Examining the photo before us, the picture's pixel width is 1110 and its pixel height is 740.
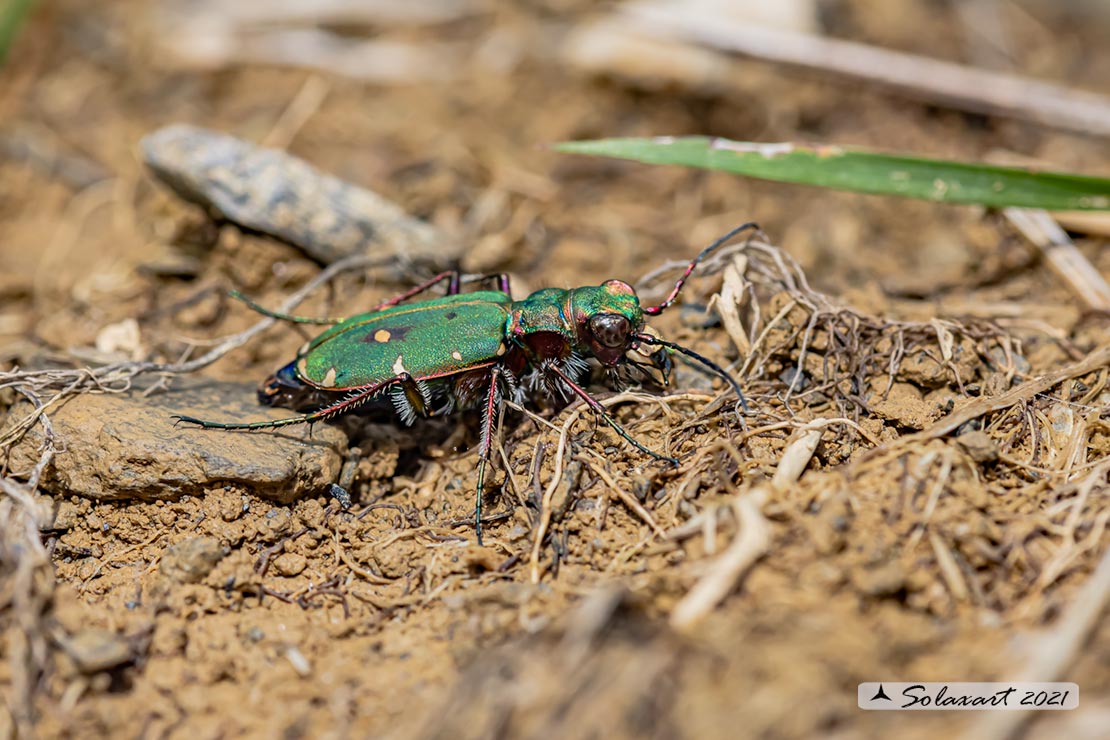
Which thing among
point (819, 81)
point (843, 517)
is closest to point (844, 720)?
point (843, 517)

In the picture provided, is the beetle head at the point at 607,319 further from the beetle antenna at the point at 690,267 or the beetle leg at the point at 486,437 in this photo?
the beetle leg at the point at 486,437

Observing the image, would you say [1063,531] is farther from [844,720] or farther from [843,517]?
[844,720]

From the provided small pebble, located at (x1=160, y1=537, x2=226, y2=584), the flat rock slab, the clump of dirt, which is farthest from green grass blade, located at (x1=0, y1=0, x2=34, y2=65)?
small pebble, located at (x1=160, y1=537, x2=226, y2=584)

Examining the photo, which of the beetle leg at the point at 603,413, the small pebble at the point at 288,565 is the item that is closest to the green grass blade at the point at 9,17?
the small pebble at the point at 288,565

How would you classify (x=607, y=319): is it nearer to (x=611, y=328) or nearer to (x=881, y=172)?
(x=611, y=328)

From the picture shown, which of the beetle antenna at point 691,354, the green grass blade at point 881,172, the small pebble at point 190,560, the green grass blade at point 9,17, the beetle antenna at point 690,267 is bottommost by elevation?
the small pebble at point 190,560

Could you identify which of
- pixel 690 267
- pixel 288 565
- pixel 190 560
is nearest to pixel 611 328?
pixel 690 267

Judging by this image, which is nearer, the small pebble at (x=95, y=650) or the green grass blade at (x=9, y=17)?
the small pebble at (x=95, y=650)
